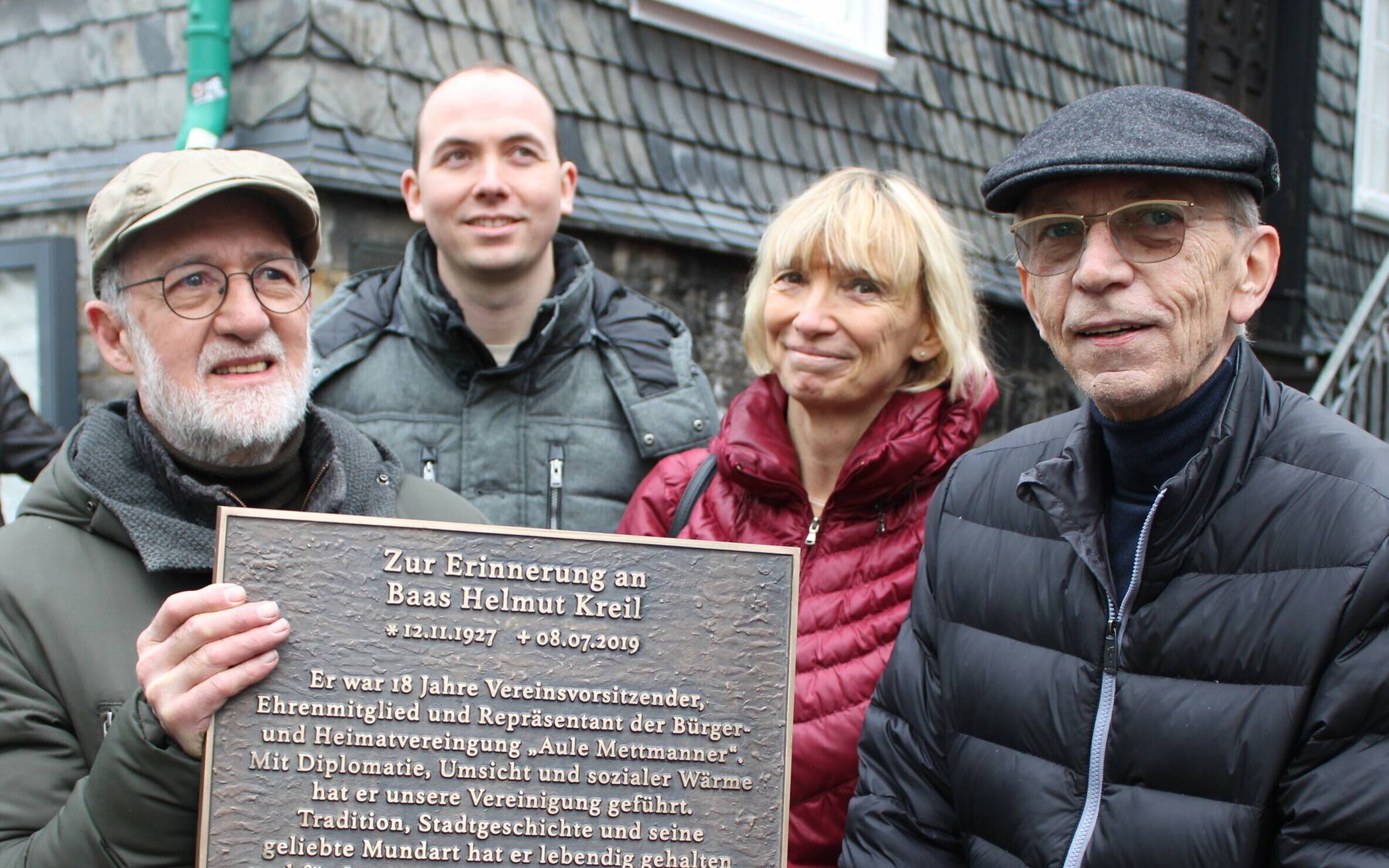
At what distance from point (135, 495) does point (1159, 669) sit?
167 centimetres

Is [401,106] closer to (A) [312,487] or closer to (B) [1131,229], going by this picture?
(A) [312,487]

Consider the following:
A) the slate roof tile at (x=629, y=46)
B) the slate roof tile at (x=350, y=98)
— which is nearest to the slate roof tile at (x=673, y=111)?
the slate roof tile at (x=629, y=46)

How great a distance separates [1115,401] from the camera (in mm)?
2039

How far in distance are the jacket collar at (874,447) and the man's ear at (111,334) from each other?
1.20 meters

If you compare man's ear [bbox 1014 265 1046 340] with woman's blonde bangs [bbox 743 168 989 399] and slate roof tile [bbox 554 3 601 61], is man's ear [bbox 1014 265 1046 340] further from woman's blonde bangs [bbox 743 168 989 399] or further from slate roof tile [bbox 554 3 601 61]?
slate roof tile [bbox 554 3 601 61]

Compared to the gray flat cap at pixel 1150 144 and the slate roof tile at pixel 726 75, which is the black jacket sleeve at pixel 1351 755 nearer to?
the gray flat cap at pixel 1150 144

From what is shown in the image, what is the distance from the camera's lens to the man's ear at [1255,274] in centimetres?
204

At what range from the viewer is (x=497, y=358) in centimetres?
354

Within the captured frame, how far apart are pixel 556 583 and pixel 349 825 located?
1.61ft

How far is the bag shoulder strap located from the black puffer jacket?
0.76m

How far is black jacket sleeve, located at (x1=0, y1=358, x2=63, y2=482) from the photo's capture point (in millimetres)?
4930

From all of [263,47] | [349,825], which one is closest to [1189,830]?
[349,825]

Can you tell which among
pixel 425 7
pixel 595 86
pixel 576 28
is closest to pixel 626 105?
pixel 595 86

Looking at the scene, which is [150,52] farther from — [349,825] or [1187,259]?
[1187,259]
